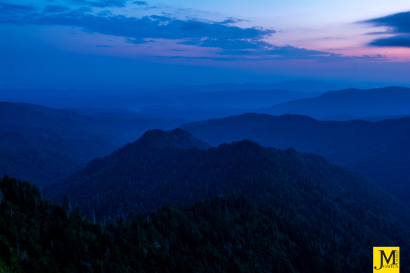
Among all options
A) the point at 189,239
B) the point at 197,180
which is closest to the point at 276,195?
the point at 197,180

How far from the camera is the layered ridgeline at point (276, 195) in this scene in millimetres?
102938

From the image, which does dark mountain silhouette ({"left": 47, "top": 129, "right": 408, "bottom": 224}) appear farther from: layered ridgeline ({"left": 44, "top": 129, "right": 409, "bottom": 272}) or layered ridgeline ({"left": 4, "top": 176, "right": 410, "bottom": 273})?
layered ridgeline ({"left": 4, "top": 176, "right": 410, "bottom": 273})

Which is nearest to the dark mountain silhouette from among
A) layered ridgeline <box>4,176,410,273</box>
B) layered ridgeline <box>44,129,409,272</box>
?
layered ridgeline <box>44,129,409,272</box>

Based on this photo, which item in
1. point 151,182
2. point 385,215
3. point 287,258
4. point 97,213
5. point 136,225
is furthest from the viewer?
point 151,182

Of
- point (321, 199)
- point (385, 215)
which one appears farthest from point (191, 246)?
point (385, 215)

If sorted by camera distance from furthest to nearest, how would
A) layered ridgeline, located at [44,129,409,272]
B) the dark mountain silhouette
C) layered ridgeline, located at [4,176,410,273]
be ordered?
1. the dark mountain silhouette
2. layered ridgeline, located at [44,129,409,272]
3. layered ridgeline, located at [4,176,410,273]

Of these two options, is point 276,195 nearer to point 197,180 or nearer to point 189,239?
point 197,180

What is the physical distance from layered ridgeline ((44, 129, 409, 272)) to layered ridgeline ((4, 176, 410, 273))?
788 millimetres

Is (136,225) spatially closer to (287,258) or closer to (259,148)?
(287,258)

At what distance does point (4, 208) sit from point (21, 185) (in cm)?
1096

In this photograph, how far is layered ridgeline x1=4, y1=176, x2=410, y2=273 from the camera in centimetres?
5044

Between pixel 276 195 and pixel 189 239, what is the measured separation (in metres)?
67.1

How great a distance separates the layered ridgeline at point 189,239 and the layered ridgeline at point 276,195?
0.79 metres

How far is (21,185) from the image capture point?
64.9 meters
